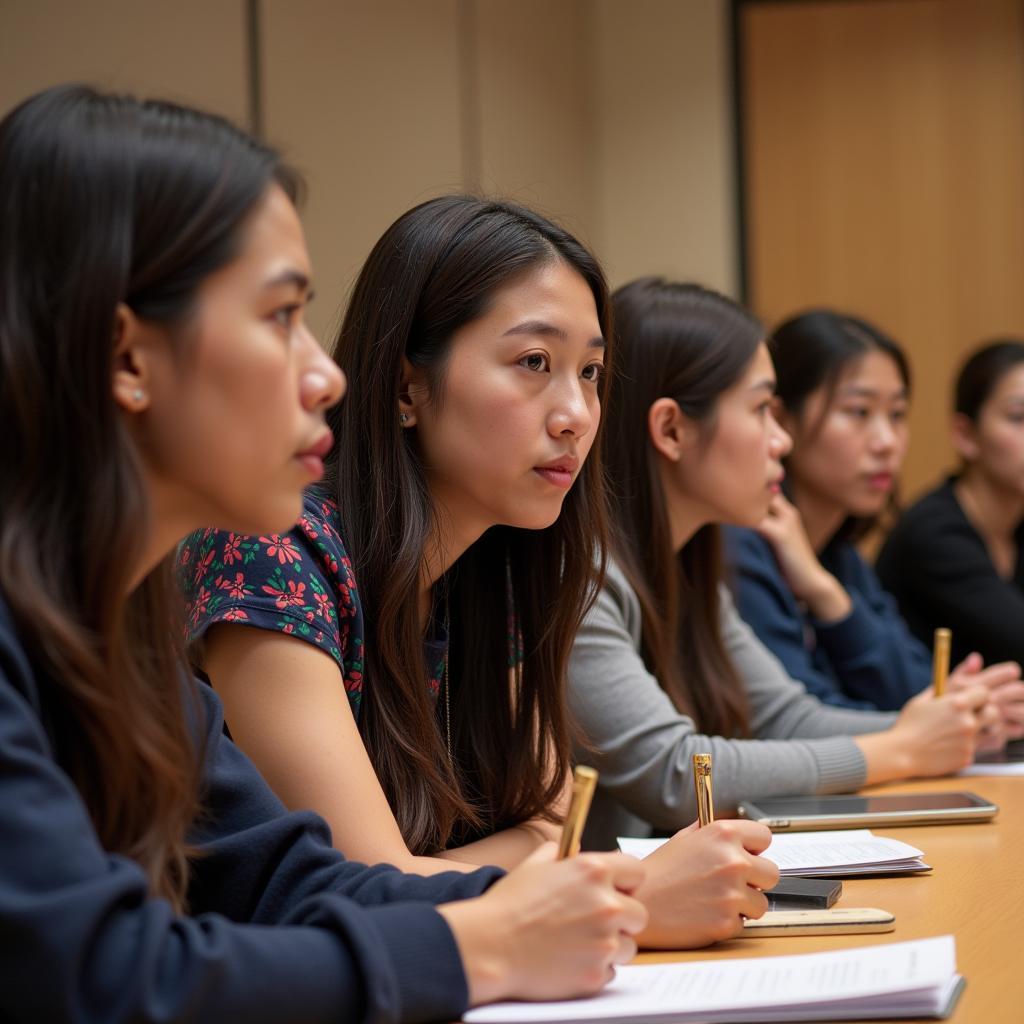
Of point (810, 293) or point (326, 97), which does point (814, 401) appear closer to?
point (326, 97)

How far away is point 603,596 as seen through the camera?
1874 millimetres

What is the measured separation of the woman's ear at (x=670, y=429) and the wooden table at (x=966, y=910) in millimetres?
669

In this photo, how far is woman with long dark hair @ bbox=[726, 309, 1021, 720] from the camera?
2545 mm

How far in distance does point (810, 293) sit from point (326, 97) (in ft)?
7.42

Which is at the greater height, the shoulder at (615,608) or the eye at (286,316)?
the eye at (286,316)

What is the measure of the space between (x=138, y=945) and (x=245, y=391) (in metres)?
0.35

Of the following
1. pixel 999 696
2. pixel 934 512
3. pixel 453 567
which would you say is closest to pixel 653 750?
pixel 453 567

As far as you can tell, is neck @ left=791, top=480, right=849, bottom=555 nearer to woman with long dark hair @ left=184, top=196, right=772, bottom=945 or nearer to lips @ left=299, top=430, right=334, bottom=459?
woman with long dark hair @ left=184, top=196, right=772, bottom=945

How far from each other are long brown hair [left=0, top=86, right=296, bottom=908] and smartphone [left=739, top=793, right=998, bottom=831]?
0.91m

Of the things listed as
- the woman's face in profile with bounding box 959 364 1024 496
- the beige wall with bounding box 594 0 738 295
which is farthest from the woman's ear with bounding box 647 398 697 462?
the beige wall with bounding box 594 0 738 295

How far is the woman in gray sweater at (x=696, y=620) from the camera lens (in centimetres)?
179

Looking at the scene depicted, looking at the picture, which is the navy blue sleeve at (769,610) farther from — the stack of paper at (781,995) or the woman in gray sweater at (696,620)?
the stack of paper at (781,995)

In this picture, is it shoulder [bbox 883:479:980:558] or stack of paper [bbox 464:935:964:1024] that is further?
shoulder [bbox 883:479:980:558]

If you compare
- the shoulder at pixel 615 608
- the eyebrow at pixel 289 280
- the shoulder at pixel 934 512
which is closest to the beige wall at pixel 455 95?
the eyebrow at pixel 289 280
